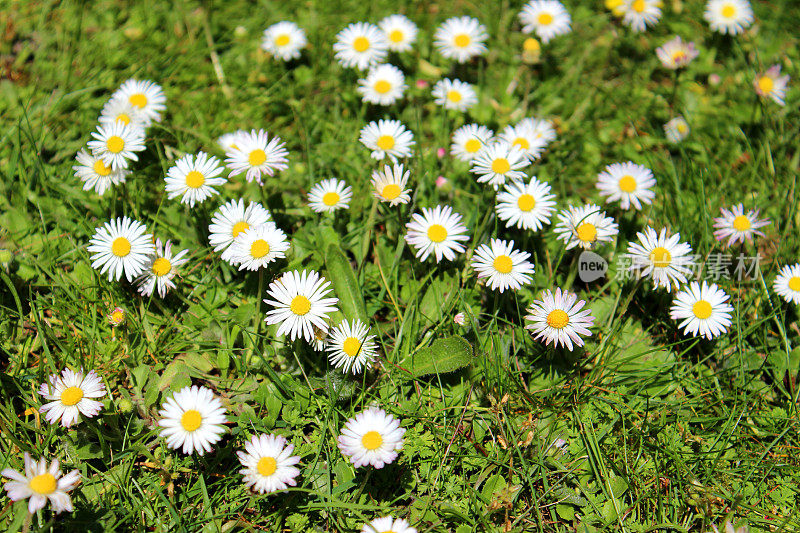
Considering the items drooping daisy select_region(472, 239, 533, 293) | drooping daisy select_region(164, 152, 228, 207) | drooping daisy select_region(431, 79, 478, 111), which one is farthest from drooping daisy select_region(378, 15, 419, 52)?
drooping daisy select_region(472, 239, 533, 293)

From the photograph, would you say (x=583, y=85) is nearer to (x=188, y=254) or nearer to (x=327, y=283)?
(x=327, y=283)

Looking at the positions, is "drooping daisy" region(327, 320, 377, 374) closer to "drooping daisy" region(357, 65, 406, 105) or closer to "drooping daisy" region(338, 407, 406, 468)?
"drooping daisy" region(338, 407, 406, 468)

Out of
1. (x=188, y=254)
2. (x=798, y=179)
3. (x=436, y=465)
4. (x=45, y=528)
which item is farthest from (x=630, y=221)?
(x=45, y=528)

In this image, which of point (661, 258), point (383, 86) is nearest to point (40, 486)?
point (383, 86)

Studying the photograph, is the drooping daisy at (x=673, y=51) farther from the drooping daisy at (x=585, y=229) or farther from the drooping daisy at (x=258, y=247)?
the drooping daisy at (x=258, y=247)

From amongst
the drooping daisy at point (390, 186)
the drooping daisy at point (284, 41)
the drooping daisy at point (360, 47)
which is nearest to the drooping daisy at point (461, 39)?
the drooping daisy at point (360, 47)

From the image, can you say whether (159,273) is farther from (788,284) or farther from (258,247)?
(788,284)
